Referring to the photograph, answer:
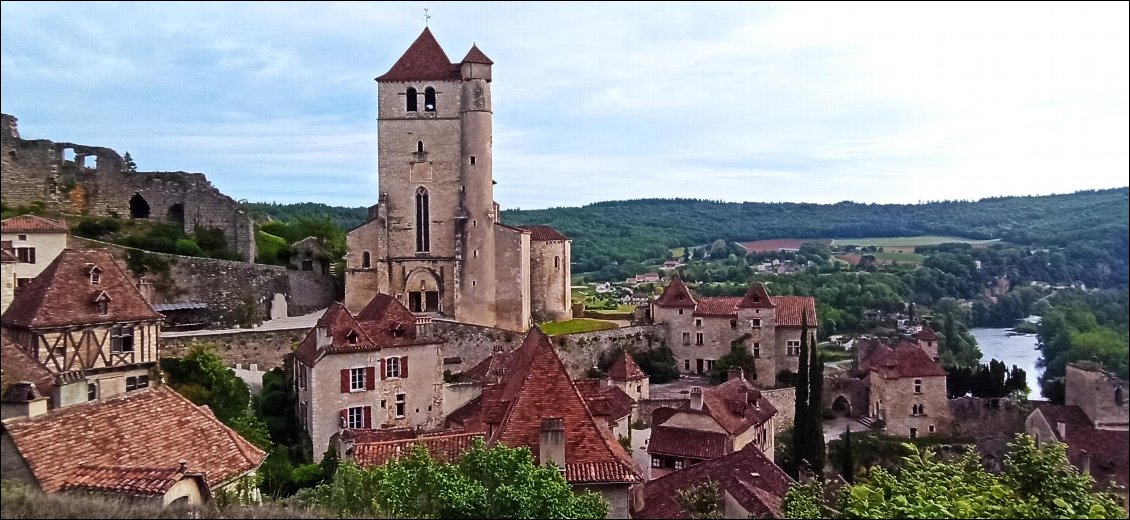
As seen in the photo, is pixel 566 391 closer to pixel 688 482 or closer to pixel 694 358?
pixel 688 482

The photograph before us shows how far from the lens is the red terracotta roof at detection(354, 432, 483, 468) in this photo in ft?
56.3

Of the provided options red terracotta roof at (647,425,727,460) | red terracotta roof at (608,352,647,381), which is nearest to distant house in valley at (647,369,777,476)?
red terracotta roof at (647,425,727,460)

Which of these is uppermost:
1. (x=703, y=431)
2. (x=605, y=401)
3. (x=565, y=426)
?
(x=565, y=426)

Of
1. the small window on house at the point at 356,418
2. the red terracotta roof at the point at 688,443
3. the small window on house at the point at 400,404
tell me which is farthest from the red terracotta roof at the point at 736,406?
the small window on house at the point at 356,418

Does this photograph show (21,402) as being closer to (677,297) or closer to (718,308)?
(677,297)

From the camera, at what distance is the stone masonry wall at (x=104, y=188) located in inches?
795

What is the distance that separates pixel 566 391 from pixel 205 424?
6.65 metres

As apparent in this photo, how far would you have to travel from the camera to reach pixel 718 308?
46.0m

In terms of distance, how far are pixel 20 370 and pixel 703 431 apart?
916 inches

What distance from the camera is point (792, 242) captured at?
14912cm

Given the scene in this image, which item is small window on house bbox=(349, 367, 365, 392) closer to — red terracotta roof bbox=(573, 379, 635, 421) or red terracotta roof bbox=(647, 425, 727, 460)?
red terracotta roof bbox=(573, 379, 635, 421)

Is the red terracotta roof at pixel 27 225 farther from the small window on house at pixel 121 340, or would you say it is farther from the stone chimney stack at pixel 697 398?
the stone chimney stack at pixel 697 398

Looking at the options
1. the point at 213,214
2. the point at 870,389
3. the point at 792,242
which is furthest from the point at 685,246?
the point at 213,214

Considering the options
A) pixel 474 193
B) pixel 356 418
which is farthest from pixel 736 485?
pixel 474 193
